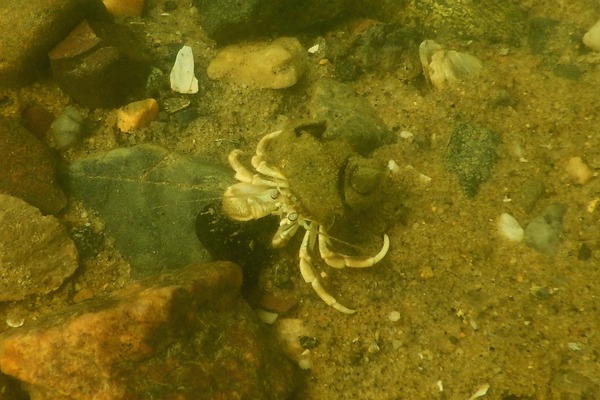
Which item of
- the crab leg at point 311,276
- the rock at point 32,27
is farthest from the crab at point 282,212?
the rock at point 32,27

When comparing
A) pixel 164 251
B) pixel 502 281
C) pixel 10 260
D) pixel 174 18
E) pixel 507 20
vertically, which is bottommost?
pixel 502 281

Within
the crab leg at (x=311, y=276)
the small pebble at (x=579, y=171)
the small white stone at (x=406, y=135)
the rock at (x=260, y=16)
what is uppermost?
the rock at (x=260, y=16)

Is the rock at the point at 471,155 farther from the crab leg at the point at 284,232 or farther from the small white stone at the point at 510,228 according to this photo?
the crab leg at the point at 284,232

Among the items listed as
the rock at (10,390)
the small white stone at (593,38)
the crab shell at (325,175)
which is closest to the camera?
the rock at (10,390)

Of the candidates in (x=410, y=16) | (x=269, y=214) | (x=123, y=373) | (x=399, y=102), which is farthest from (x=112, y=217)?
(x=410, y=16)

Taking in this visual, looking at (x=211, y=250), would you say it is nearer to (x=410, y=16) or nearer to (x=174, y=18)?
(x=174, y=18)
